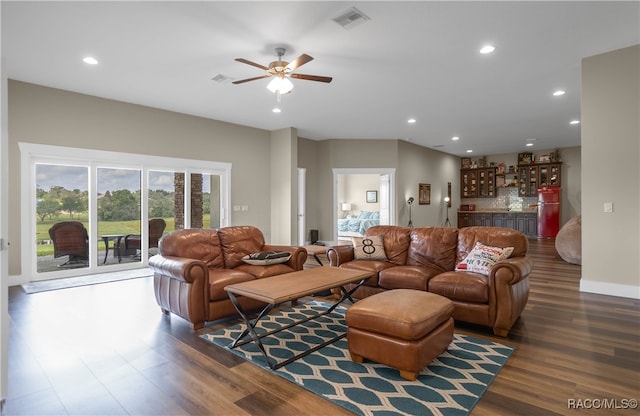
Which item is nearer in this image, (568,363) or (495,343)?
(568,363)

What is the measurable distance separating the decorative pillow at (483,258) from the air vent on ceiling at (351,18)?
2621mm

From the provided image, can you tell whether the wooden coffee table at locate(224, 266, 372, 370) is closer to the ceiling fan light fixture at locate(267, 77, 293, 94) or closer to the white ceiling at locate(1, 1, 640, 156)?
the ceiling fan light fixture at locate(267, 77, 293, 94)

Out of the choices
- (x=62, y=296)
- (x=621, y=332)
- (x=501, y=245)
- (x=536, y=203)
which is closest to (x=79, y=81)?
(x=62, y=296)

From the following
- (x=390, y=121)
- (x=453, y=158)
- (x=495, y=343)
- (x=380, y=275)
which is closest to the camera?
(x=495, y=343)

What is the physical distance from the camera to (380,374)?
7.82 feet

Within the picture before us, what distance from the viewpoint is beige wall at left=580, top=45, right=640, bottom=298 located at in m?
4.09

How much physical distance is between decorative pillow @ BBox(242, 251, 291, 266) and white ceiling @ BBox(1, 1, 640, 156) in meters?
2.40

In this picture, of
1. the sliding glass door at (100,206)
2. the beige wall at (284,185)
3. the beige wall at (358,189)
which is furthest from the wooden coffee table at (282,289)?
the beige wall at (358,189)

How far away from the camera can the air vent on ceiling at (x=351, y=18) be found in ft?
10.4

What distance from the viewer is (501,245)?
3.68 m

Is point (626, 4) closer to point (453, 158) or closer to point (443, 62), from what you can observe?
point (443, 62)

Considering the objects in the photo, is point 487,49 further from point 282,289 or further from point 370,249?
point 282,289

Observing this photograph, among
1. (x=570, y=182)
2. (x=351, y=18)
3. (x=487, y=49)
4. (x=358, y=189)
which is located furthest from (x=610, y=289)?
(x=358, y=189)

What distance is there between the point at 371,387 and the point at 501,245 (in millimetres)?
2320
